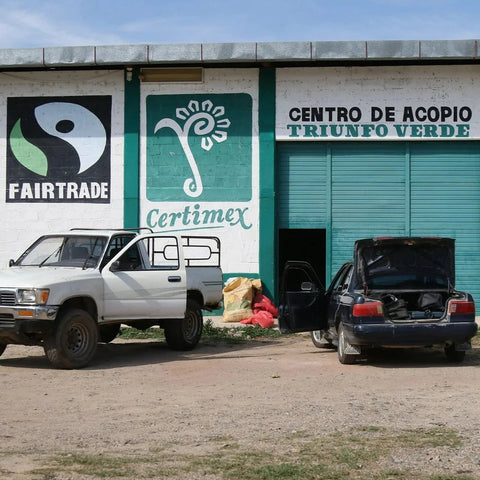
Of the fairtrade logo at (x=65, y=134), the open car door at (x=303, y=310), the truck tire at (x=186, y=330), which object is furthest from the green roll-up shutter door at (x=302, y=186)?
the open car door at (x=303, y=310)

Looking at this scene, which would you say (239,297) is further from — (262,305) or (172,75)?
(172,75)

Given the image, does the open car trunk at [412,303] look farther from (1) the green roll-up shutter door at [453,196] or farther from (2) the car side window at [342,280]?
(1) the green roll-up shutter door at [453,196]

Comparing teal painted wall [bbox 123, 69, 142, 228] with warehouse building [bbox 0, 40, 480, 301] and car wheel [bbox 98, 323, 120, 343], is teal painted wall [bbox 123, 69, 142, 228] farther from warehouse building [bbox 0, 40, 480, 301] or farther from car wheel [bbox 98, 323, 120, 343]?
car wheel [bbox 98, 323, 120, 343]

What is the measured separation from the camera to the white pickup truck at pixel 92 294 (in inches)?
488

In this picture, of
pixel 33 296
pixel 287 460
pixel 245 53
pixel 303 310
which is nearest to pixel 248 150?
pixel 245 53

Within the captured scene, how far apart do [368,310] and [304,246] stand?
1069 cm

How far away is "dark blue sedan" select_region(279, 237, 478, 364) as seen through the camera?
12.5m

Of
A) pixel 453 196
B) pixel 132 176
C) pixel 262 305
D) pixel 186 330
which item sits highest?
pixel 132 176

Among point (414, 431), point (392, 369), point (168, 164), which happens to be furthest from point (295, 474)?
point (168, 164)

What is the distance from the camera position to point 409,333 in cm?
1249

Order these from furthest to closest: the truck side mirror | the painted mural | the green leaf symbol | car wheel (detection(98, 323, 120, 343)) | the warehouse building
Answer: the green leaf symbol → the painted mural → the warehouse building → car wheel (detection(98, 323, 120, 343)) → the truck side mirror

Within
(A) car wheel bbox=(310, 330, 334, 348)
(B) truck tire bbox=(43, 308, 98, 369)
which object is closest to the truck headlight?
(B) truck tire bbox=(43, 308, 98, 369)

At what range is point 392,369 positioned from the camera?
12656 millimetres

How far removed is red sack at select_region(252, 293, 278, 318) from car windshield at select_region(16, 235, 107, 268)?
6.65m
